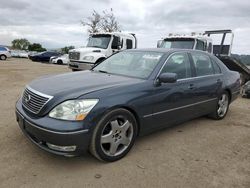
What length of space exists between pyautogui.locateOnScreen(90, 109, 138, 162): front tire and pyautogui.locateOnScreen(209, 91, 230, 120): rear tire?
8.29 feet

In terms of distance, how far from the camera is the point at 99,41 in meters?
12.4

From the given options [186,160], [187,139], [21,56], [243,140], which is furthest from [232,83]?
[21,56]

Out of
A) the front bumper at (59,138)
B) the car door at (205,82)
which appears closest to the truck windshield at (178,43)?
the car door at (205,82)

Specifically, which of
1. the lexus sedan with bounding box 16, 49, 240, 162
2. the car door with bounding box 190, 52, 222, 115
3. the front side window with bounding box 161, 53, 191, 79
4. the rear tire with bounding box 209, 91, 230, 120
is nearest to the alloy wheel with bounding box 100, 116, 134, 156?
the lexus sedan with bounding box 16, 49, 240, 162

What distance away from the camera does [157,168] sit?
3.14 meters

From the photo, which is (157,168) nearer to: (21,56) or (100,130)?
(100,130)

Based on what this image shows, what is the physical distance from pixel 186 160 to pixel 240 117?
3008mm

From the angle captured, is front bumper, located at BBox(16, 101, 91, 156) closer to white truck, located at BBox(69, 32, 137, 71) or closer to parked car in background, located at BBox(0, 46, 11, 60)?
white truck, located at BBox(69, 32, 137, 71)

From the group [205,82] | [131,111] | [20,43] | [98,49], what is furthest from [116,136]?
[20,43]

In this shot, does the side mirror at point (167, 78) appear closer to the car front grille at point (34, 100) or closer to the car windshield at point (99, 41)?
the car front grille at point (34, 100)

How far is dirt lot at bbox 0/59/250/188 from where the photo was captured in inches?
111

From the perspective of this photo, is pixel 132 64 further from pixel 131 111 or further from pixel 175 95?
pixel 131 111

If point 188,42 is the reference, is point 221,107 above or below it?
below

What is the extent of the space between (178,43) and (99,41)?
13.1ft
